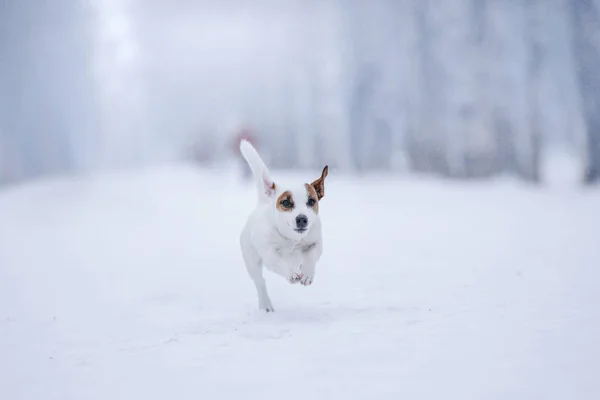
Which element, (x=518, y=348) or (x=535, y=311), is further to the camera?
(x=535, y=311)

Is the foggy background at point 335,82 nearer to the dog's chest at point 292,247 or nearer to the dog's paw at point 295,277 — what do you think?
the dog's chest at point 292,247

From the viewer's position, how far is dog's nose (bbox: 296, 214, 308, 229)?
5.23m

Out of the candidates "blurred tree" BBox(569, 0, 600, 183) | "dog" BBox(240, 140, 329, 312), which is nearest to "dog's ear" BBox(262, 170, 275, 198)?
"dog" BBox(240, 140, 329, 312)

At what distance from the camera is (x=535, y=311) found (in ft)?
18.9

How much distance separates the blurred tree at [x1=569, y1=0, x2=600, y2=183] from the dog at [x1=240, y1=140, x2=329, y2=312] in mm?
13657

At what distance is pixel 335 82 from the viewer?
39.9m

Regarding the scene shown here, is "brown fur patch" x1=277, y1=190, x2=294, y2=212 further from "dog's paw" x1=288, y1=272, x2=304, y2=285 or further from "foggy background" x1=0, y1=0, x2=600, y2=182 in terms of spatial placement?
"foggy background" x1=0, y1=0, x2=600, y2=182

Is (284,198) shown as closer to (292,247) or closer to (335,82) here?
(292,247)

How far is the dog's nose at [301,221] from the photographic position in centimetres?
523

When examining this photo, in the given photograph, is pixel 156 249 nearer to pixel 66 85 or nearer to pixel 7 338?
pixel 7 338

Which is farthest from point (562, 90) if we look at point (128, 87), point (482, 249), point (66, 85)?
point (128, 87)

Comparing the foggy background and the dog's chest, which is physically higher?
the foggy background

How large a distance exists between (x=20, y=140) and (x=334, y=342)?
116 ft

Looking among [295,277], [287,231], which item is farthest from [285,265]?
[287,231]
